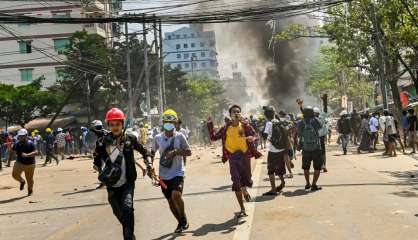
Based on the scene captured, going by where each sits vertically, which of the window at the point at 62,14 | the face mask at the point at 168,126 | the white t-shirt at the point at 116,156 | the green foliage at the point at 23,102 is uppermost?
the window at the point at 62,14

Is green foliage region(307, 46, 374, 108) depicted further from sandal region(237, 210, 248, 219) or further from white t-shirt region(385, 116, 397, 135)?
sandal region(237, 210, 248, 219)

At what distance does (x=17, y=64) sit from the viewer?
194 ft

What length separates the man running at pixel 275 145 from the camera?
1045cm

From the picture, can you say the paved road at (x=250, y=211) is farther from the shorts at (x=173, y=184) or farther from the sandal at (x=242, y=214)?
the shorts at (x=173, y=184)

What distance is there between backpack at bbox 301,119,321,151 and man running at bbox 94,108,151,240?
18.0 feet

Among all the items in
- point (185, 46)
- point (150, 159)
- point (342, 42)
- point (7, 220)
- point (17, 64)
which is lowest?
point (7, 220)

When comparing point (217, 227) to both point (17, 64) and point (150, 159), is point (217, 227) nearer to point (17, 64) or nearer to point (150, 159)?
point (150, 159)

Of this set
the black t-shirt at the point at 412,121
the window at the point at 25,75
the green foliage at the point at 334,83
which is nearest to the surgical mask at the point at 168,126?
the black t-shirt at the point at 412,121

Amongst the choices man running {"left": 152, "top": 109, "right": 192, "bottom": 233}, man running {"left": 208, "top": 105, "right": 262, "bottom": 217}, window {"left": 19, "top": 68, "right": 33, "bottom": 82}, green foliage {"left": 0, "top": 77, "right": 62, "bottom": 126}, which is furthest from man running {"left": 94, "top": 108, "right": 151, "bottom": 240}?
window {"left": 19, "top": 68, "right": 33, "bottom": 82}

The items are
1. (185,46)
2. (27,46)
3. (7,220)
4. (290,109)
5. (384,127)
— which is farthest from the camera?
(185,46)

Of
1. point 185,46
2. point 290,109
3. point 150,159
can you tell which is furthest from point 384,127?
point 185,46

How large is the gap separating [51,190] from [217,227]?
28.1 ft

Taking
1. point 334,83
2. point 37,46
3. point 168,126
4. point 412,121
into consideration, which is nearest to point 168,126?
point 168,126

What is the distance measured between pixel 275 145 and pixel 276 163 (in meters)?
0.33
